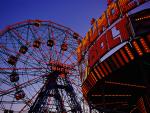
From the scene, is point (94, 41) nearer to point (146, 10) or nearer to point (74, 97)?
point (146, 10)

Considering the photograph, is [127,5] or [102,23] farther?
[102,23]

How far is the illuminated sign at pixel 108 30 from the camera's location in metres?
10.6

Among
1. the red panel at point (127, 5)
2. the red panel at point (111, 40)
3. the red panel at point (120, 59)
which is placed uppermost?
the red panel at point (127, 5)

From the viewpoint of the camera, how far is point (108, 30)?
1177 centimetres

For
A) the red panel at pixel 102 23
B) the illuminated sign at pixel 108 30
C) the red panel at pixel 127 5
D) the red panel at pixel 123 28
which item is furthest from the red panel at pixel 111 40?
the red panel at pixel 127 5

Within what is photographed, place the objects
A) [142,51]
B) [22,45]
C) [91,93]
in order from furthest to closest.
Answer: [22,45] → [91,93] → [142,51]

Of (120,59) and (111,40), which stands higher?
(111,40)

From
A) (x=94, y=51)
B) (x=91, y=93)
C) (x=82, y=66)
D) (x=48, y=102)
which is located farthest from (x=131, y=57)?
(x=48, y=102)

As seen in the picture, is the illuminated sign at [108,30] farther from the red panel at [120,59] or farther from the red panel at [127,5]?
the red panel at [120,59]

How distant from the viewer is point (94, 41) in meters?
12.9

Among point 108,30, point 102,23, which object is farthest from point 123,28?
point 102,23

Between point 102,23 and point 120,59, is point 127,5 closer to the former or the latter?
point 102,23

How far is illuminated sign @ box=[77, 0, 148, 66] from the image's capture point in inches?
416

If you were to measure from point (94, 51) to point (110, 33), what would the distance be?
5.27ft
